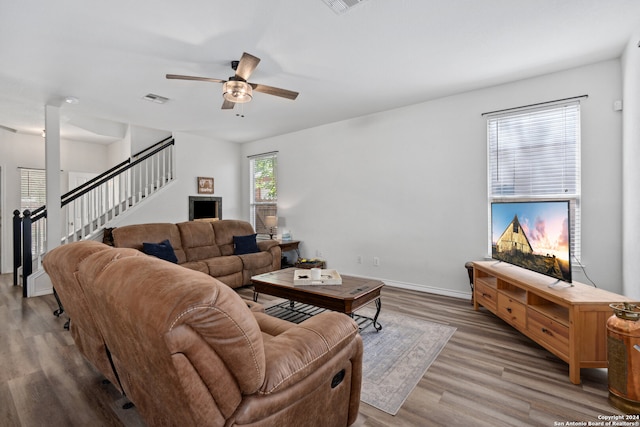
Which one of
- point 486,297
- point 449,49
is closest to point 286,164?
point 449,49

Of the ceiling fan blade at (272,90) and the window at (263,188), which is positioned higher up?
the ceiling fan blade at (272,90)

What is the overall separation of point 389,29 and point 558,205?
203 centimetres

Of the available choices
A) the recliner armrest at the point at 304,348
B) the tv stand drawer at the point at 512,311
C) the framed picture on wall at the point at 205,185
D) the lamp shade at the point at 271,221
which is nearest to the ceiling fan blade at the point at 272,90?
the recliner armrest at the point at 304,348

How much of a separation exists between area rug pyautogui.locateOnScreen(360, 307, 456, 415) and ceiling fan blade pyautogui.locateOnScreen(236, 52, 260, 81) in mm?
2636

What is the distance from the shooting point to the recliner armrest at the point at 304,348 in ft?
3.76

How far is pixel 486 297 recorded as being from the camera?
323cm

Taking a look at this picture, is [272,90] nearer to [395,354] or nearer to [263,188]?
[395,354]

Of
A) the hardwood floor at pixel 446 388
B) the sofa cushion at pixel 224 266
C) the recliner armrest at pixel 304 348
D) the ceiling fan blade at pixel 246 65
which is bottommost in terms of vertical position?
the hardwood floor at pixel 446 388

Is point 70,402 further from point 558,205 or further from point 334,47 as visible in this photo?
point 558,205

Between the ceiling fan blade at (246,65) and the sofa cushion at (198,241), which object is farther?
the sofa cushion at (198,241)

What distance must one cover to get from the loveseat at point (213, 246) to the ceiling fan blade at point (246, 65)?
2549 millimetres

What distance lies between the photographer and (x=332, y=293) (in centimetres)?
264

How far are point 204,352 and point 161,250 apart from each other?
11.9 ft

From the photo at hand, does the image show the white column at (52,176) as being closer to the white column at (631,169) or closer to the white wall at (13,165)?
the white wall at (13,165)
